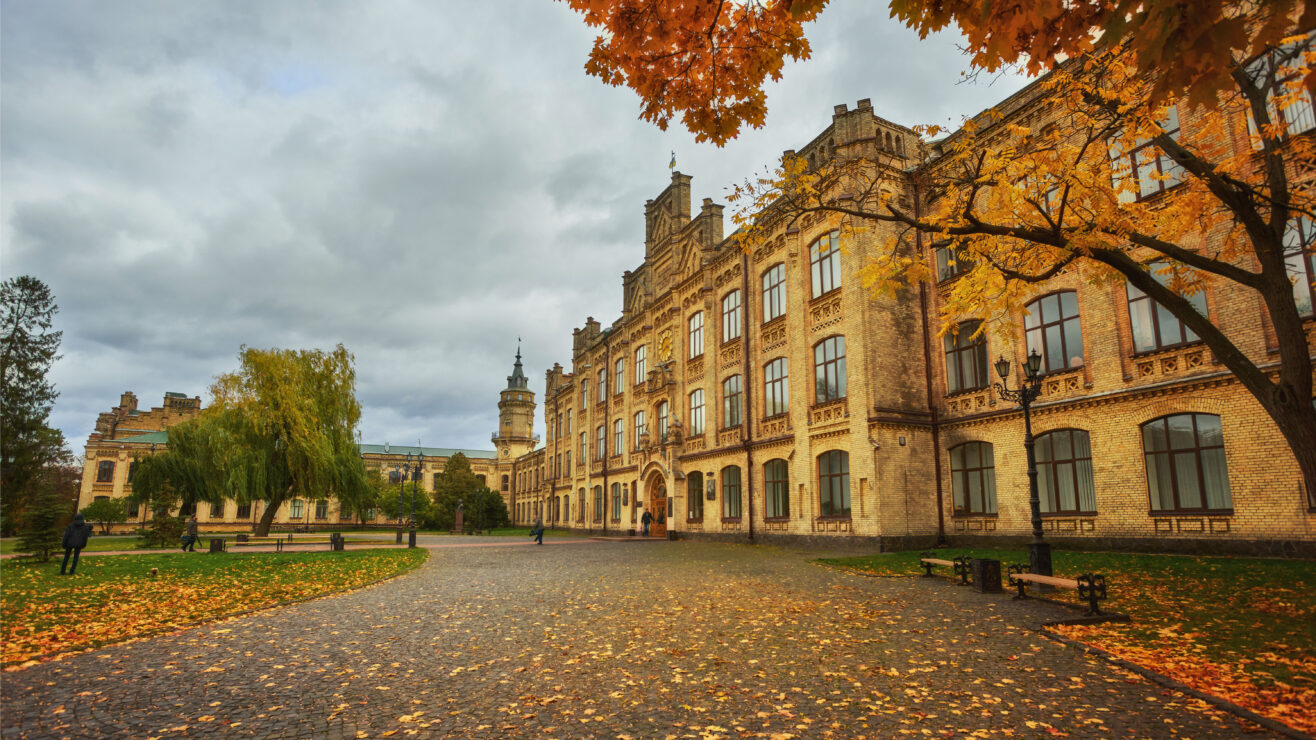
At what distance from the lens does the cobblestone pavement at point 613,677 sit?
542 cm

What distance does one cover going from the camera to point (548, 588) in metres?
13.9

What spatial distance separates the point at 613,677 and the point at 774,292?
23248mm

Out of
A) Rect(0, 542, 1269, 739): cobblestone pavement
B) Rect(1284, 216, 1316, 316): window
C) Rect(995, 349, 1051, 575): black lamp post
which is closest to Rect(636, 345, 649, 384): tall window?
Rect(995, 349, 1051, 575): black lamp post

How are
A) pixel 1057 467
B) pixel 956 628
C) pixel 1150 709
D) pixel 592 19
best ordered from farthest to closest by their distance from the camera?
pixel 1057 467, pixel 956 628, pixel 1150 709, pixel 592 19

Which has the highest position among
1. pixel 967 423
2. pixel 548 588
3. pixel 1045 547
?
pixel 967 423

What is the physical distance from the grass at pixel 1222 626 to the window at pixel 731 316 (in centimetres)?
1817

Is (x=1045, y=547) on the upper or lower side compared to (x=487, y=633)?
upper

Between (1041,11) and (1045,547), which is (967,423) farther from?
(1041,11)

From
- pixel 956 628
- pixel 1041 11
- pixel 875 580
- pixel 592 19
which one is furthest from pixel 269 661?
pixel 875 580

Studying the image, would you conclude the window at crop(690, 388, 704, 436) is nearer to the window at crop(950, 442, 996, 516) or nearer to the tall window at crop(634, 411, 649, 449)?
the tall window at crop(634, 411, 649, 449)

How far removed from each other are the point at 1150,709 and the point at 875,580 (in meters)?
8.87

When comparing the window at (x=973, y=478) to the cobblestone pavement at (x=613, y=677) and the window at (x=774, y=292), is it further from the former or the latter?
the cobblestone pavement at (x=613, y=677)

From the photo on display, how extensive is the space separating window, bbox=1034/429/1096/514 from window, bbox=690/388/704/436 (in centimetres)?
1636

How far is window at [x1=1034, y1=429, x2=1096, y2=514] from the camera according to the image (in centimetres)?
1816
